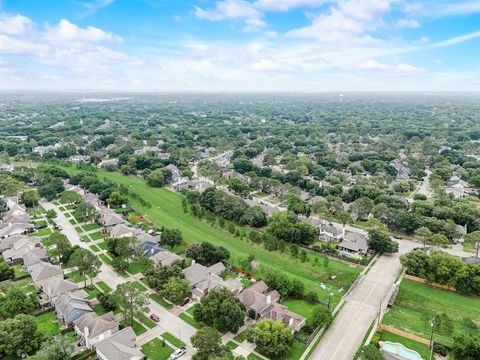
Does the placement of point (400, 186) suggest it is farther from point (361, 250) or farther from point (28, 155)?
point (28, 155)

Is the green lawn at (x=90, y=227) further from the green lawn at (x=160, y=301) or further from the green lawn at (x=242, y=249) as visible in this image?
the green lawn at (x=160, y=301)

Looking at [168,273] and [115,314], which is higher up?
[168,273]

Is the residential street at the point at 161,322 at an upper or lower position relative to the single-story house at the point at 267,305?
lower

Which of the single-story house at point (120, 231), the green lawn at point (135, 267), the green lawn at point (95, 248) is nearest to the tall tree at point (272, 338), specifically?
the green lawn at point (135, 267)

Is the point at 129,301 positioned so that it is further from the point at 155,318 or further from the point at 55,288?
the point at 55,288

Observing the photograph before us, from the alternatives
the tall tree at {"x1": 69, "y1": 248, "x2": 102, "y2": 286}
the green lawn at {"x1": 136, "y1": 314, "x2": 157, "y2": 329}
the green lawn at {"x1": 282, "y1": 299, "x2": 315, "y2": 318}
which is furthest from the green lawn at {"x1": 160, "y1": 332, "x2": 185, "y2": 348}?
the tall tree at {"x1": 69, "y1": 248, "x2": 102, "y2": 286}

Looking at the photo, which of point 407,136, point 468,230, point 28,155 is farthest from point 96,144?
point 407,136

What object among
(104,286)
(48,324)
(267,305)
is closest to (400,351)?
(267,305)
